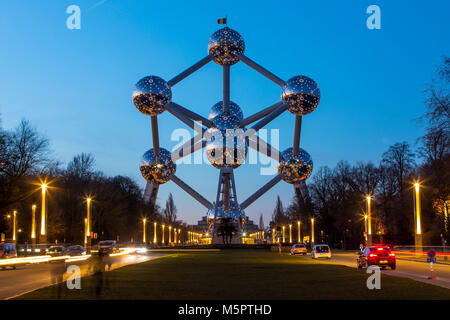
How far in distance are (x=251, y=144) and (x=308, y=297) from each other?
6477 cm

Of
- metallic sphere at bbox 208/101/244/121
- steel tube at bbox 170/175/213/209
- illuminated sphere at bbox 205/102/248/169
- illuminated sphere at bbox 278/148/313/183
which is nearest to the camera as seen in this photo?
illuminated sphere at bbox 205/102/248/169

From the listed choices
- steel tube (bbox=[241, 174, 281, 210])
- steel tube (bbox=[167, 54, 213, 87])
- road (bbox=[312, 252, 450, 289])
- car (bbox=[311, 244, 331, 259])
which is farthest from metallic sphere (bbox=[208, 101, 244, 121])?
road (bbox=[312, 252, 450, 289])

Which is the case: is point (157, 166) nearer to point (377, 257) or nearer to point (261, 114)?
point (261, 114)

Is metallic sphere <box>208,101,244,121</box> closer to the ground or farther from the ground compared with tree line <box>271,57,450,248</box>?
farther from the ground

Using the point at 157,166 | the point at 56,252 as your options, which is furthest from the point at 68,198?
the point at 56,252

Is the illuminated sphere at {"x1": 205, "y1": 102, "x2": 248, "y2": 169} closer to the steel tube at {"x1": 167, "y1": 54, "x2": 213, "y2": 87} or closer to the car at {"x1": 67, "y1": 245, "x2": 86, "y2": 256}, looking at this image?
the steel tube at {"x1": 167, "y1": 54, "x2": 213, "y2": 87}

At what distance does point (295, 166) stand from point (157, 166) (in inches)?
742

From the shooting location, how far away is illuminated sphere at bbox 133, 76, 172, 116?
6544 cm

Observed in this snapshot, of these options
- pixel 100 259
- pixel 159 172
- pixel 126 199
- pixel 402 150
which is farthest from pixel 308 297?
pixel 126 199

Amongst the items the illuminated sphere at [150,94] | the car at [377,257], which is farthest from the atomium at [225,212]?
the car at [377,257]

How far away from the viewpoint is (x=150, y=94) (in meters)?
65.3

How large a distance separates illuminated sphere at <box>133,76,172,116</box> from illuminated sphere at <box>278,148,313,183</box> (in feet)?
64.5

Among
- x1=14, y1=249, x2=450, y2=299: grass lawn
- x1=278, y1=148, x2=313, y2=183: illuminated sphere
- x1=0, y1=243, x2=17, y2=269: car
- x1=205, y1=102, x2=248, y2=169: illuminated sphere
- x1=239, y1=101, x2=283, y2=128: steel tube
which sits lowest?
x1=14, y1=249, x2=450, y2=299: grass lawn

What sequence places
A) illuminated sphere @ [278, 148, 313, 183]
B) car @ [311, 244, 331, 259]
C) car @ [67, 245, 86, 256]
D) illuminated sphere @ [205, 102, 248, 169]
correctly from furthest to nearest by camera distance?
1. illuminated sphere @ [278, 148, 313, 183]
2. illuminated sphere @ [205, 102, 248, 169]
3. car @ [311, 244, 331, 259]
4. car @ [67, 245, 86, 256]
